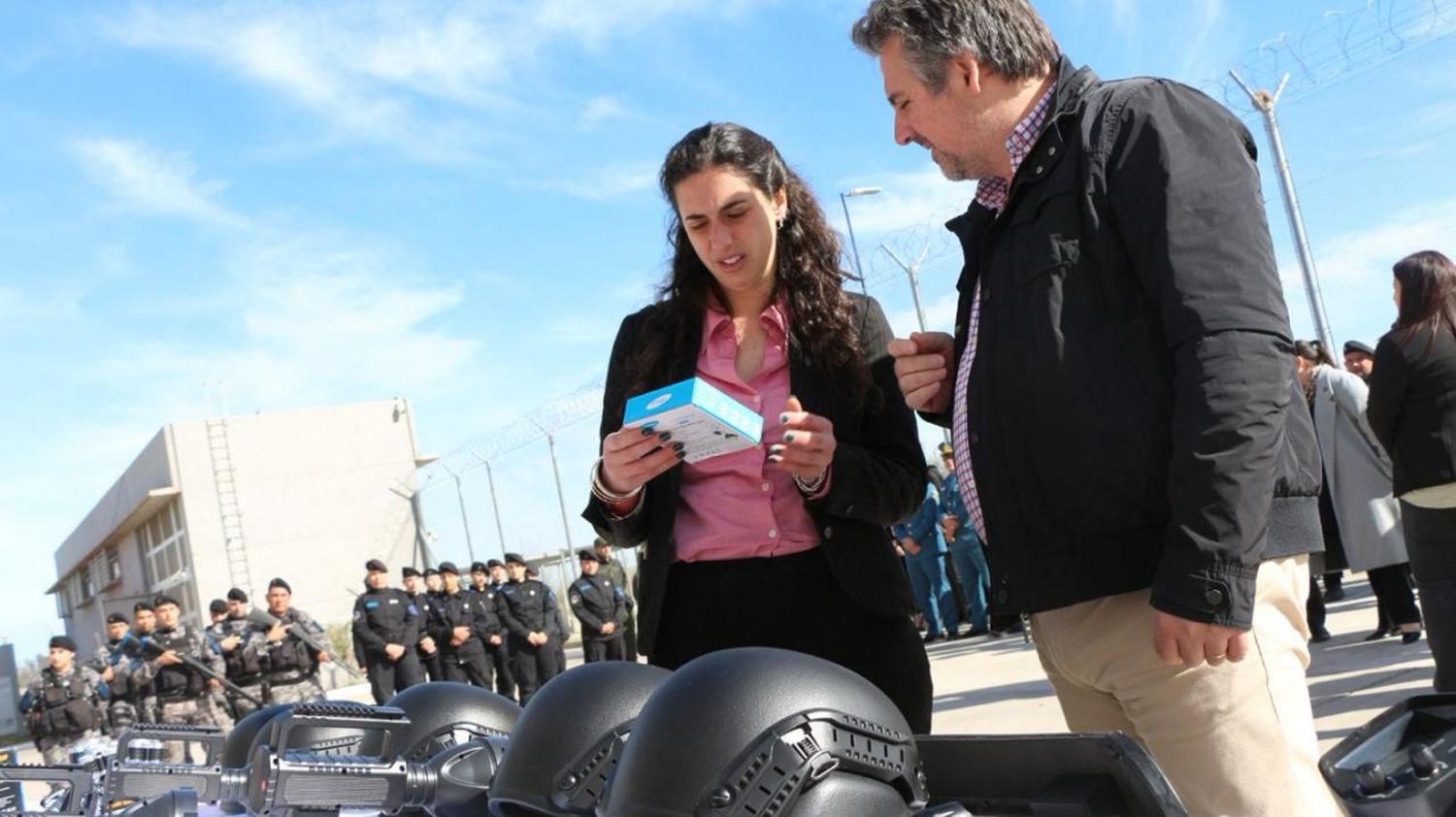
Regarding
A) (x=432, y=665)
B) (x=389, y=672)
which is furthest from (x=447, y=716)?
(x=432, y=665)

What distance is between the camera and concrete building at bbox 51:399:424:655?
43.2 metres

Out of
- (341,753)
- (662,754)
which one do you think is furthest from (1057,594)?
(341,753)

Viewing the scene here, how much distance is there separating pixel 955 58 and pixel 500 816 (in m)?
1.31

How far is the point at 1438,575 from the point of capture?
413 cm

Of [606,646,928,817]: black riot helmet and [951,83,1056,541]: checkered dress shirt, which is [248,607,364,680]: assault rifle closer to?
[951,83,1056,541]: checkered dress shirt

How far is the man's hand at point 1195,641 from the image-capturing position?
1.67m

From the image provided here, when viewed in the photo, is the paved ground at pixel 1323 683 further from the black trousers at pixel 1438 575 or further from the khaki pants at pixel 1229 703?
the khaki pants at pixel 1229 703

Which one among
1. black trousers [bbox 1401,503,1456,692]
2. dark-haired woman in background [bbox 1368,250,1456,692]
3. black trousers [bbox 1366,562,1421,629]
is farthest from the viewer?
black trousers [bbox 1366,562,1421,629]

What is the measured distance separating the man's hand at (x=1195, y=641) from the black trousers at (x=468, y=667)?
49.5ft

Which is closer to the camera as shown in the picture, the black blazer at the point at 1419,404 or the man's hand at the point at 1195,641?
the man's hand at the point at 1195,641

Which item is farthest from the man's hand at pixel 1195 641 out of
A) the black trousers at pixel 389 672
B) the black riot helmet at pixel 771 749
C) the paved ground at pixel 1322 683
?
the black trousers at pixel 389 672

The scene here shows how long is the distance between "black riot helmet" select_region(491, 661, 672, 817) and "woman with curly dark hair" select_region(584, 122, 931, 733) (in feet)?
1.09

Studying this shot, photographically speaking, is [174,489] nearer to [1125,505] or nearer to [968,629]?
[968,629]

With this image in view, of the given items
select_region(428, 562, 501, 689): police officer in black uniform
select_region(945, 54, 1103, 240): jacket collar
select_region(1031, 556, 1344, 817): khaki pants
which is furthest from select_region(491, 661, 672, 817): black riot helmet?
select_region(428, 562, 501, 689): police officer in black uniform
